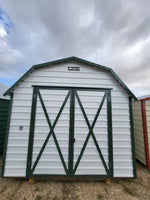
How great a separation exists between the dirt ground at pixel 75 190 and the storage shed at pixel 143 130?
87cm

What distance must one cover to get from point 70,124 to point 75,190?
1.83m

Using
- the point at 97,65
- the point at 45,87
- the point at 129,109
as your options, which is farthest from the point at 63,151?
the point at 97,65

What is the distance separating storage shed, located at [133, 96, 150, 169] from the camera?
3.42 m

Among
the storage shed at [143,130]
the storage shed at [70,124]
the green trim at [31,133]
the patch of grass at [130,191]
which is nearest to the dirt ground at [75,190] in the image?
the patch of grass at [130,191]

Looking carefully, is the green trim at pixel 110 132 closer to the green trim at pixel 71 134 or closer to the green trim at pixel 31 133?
the green trim at pixel 71 134

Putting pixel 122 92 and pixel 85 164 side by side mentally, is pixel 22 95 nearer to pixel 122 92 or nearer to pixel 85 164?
pixel 85 164

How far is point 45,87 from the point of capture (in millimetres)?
2939

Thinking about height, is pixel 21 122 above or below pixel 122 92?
below

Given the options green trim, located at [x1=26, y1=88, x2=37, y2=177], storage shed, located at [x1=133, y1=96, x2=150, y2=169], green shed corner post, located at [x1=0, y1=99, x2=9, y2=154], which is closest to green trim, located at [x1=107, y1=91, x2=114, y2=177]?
storage shed, located at [x1=133, y1=96, x2=150, y2=169]

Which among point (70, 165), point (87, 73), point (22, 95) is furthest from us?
point (87, 73)

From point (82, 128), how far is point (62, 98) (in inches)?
48.3

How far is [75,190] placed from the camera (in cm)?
240

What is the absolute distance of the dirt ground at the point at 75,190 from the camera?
7.26ft

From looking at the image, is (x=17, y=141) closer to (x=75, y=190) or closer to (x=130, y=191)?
(x=75, y=190)
